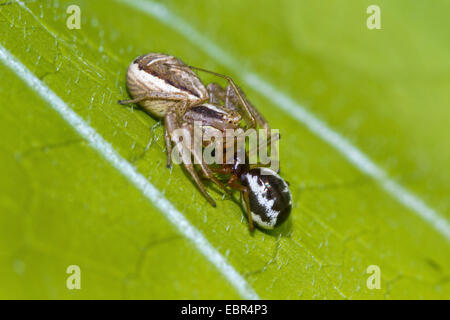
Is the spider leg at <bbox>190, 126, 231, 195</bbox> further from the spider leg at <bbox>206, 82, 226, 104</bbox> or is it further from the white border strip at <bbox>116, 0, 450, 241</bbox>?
the white border strip at <bbox>116, 0, 450, 241</bbox>

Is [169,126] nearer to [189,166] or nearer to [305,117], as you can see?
[189,166]

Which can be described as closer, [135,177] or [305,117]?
[135,177]

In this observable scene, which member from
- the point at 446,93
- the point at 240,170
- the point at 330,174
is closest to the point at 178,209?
the point at 240,170

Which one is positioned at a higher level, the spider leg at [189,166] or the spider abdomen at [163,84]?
the spider abdomen at [163,84]

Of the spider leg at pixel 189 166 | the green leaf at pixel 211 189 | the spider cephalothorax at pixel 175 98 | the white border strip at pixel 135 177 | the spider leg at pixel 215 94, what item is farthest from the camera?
the spider leg at pixel 215 94

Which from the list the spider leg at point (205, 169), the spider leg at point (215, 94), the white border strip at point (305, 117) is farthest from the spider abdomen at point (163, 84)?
the white border strip at point (305, 117)

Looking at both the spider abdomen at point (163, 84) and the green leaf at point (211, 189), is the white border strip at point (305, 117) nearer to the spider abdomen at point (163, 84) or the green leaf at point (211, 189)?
the green leaf at point (211, 189)

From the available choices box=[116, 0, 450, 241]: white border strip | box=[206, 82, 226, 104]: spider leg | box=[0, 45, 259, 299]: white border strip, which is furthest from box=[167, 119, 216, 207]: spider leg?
box=[116, 0, 450, 241]: white border strip

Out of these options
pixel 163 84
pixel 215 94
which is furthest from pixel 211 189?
pixel 215 94
